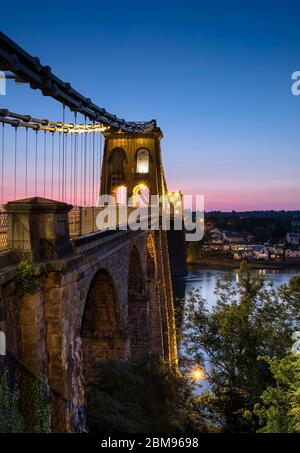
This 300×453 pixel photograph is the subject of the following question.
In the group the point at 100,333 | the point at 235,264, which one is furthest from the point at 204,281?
the point at 100,333

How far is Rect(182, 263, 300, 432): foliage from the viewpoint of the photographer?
15766 mm

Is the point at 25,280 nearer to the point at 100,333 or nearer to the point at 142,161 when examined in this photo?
the point at 100,333

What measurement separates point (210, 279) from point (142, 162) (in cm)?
2804

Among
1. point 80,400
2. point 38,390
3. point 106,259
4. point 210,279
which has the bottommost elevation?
point 210,279

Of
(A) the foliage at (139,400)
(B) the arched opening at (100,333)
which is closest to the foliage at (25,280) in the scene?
(A) the foliage at (139,400)

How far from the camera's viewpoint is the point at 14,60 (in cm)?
775

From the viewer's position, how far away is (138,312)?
20109 millimetres

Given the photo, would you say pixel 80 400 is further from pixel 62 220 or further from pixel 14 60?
pixel 14 60

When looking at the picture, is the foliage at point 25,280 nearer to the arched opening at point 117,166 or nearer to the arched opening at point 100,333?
the arched opening at point 100,333

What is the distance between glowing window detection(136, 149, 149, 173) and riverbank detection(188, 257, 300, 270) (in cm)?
4302

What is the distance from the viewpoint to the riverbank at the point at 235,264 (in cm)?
7694

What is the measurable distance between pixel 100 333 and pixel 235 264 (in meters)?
64.8

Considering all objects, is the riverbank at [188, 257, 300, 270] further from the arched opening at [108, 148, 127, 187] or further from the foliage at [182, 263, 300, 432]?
the foliage at [182, 263, 300, 432]

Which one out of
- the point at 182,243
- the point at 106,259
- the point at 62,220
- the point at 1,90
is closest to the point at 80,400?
the point at 62,220
